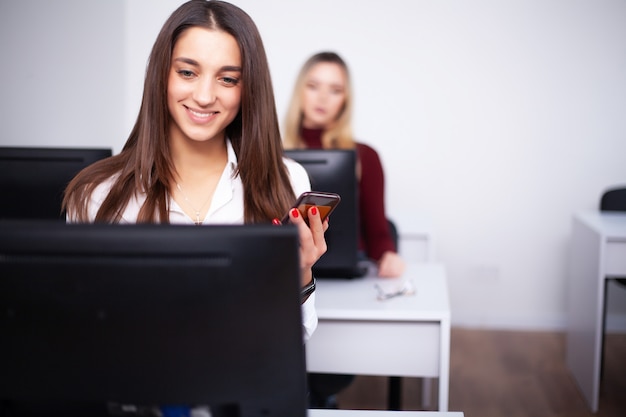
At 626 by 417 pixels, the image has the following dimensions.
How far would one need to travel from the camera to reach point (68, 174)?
163 cm

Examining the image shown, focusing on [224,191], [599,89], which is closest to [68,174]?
[224,191]

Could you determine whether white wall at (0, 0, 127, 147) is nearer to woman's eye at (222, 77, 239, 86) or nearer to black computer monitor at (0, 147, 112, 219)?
black computer monitor at (0, 147, 112, 219)

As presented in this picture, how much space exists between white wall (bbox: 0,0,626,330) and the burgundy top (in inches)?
31.0

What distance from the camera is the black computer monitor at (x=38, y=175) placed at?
1635mm

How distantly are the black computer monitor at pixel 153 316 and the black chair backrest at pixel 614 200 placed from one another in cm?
271

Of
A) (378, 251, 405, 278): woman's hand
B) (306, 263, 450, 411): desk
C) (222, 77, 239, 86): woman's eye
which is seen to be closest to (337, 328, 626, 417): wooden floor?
(378, 251, 405, 278): woman's hand

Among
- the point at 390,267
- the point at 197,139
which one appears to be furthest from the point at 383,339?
the point at 197,139

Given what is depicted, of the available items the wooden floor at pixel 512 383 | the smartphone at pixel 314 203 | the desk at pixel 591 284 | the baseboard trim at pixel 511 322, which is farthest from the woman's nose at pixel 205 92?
the baseboard trim at pixel 511 322

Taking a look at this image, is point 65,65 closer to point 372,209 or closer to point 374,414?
point 372,209

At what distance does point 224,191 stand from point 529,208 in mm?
2707

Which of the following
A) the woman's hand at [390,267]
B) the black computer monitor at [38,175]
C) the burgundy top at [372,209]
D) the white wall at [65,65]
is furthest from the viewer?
the burgundy top at [372,209]

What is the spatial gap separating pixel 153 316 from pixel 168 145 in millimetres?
858

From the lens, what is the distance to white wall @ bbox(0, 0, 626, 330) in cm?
357

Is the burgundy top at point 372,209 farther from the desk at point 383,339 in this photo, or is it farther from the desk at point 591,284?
the desk at point 591,284
